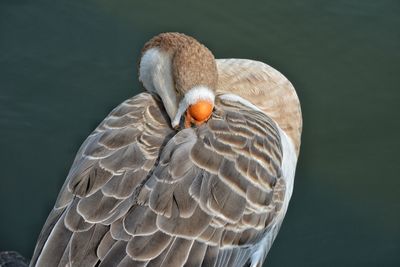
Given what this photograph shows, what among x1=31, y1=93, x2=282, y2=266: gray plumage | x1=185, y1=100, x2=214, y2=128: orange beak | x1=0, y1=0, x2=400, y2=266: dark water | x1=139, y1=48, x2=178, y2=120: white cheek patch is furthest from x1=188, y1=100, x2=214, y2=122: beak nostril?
x1=0, y1=0, x2=400, y2=266: dark water

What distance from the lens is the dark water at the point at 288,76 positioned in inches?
249

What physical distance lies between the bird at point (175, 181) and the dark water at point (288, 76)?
116 centimetres

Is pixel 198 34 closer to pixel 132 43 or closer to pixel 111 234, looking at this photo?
pixel 132 43

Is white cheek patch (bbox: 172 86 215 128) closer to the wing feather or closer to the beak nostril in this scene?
the beak nostril

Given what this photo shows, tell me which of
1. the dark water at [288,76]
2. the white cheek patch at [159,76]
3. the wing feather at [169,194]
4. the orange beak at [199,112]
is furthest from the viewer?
the dark water at [288,76]

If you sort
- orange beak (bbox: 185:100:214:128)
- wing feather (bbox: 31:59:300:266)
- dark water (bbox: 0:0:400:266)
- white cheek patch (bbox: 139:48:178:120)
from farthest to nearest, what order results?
dark water (bbox: 0:0:400:266), white cheek patch (bbox: 139:48:178:120), orange beak (bbox: 185:100:214:128), wing feather (bbox: 31:59:300:266)

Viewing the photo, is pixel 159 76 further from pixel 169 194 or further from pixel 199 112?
pixel 169 194

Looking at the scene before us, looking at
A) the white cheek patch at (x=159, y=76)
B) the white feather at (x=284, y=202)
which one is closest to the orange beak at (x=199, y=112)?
the white cheek patch at (x=159, y=76)

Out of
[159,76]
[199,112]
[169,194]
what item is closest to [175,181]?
[169,194]

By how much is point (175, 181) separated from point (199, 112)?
17.5 inches

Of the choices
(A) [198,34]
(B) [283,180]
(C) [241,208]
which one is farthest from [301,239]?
(A) [198,34]

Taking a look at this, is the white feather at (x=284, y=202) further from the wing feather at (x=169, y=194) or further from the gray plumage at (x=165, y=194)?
the gray plumage at (x=165, y=194)

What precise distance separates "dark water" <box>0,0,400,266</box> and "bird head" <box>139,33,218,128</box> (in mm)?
1720

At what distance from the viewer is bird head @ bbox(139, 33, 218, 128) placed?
4.71 m
